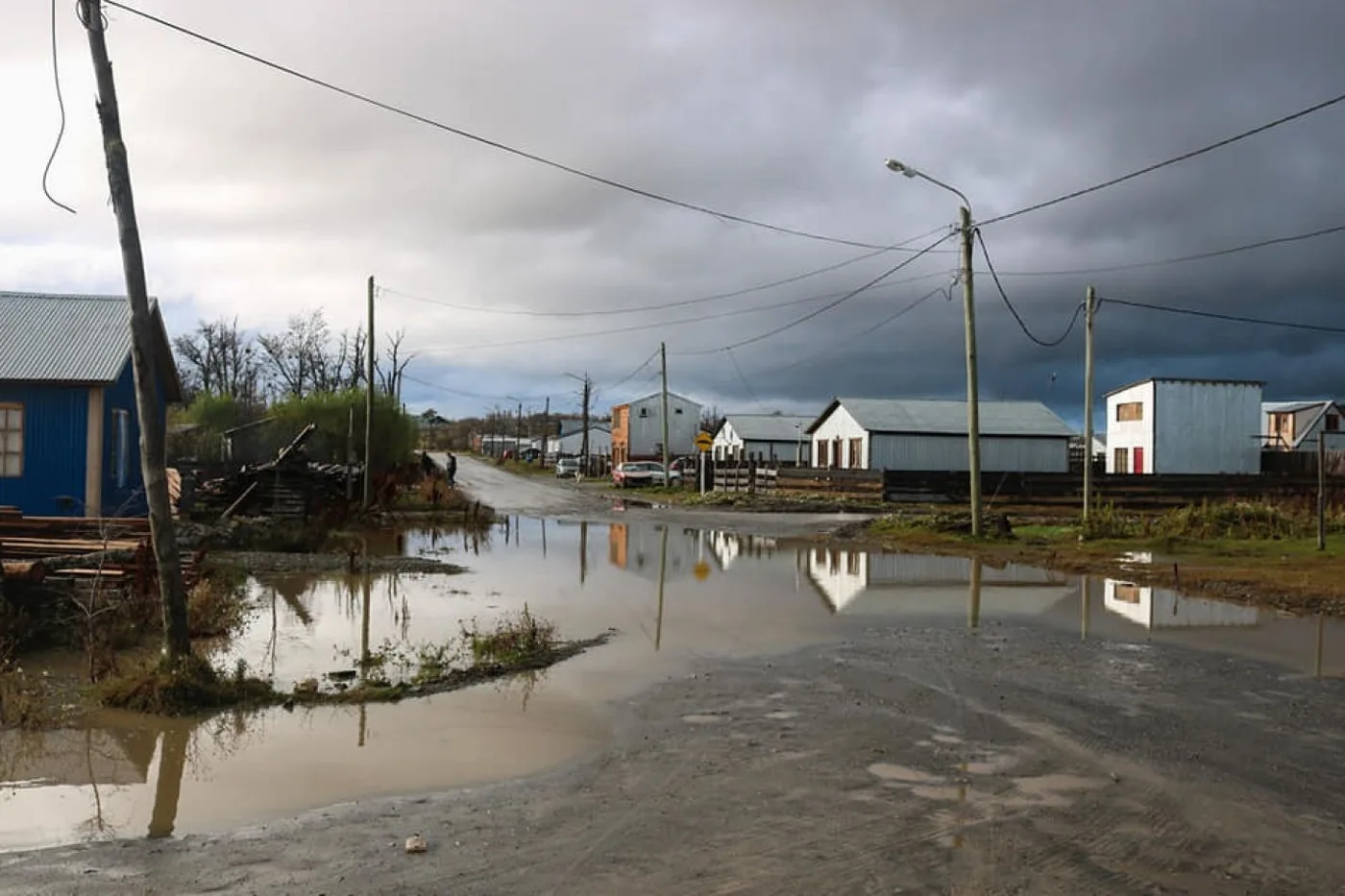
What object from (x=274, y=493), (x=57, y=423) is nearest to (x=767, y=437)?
(x=274, y=493)

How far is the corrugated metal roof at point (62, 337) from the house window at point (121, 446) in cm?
124

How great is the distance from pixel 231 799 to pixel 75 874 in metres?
1.45

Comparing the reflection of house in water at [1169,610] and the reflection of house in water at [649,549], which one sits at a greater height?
the reflection of house in water at [649,549]

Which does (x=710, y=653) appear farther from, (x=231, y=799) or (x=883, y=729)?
(x=231, y=799)

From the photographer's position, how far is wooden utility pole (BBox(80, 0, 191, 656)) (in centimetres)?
905

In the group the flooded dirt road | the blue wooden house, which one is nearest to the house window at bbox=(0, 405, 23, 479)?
the blue wooden house

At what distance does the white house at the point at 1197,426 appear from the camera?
169 feet

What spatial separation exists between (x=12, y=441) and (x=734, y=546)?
15.5 meters

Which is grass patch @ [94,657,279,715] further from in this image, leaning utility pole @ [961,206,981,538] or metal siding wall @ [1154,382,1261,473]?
metal siding wall @ [1154,382,1261,473]

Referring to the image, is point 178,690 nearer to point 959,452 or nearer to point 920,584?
point 920,584

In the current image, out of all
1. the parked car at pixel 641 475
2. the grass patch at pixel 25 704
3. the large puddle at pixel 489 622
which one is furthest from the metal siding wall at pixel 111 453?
the parked car at pixel 641 475

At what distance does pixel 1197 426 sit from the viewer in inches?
2041

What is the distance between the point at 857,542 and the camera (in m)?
27.5

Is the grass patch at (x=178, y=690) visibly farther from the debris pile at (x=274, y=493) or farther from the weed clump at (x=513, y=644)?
the debris pile at (x=274, y=493)
